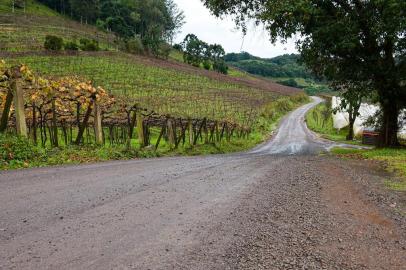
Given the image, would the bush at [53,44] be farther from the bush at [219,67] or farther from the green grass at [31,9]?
the bush at [219,67]

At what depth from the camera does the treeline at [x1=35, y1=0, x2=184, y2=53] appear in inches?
4638

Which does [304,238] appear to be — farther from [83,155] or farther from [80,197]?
[83,155]

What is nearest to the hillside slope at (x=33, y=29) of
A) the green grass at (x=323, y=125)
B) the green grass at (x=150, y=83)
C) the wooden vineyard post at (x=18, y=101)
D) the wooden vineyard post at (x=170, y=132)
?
the green grass at (x=150, y=83)

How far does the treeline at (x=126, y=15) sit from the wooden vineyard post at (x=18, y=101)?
9666 centimetres

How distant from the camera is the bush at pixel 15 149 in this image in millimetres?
10406

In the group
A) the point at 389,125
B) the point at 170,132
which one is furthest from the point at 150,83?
the point at 389,125

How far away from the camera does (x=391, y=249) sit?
5.01m

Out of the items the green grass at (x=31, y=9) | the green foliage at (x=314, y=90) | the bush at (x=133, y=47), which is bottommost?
the green foliage at (x=314, y=90)

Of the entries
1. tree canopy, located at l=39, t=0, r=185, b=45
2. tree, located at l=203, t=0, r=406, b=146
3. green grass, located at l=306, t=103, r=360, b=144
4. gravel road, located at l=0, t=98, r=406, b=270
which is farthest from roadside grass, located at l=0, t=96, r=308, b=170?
tree canopy, located at l=39, t=0, r=185, b=45

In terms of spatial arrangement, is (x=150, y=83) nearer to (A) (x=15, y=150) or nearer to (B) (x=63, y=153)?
(B) (x=63, y=153)

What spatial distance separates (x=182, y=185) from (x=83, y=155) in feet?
18.7

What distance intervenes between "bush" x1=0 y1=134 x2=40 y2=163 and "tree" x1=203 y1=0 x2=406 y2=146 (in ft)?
43.5

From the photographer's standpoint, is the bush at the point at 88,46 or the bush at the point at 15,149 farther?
the bush at the point at 88,46

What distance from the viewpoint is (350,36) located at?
19.3 m
